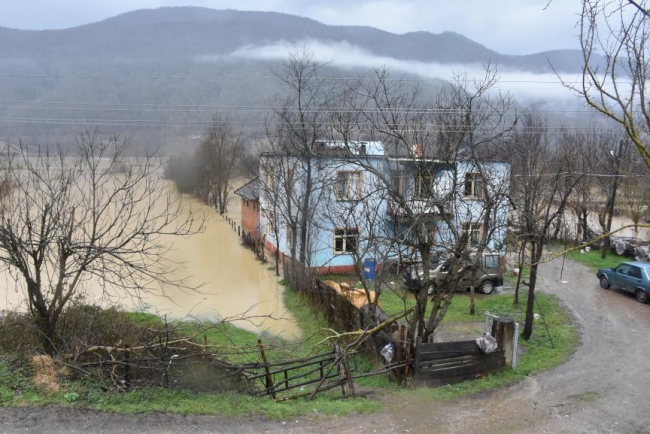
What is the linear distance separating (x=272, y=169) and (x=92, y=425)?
18253 mm

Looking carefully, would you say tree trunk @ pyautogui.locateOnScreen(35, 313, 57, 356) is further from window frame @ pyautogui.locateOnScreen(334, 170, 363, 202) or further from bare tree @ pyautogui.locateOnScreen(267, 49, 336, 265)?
bare tree @ pyautogui.locateOnScreen(267, 49, 336, 265)

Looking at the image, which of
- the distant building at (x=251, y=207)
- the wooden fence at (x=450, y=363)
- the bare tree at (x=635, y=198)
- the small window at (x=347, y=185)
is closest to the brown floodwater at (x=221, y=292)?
the distant building at (x=251, y=207)

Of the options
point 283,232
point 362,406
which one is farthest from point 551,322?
point 283,232

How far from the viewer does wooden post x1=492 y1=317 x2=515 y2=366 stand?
1018 centimetres

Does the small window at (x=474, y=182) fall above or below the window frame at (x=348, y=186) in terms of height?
above

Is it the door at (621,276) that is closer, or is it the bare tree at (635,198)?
the door at (621,276)

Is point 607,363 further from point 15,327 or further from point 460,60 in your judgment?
point 460,60

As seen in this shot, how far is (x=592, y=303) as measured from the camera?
17.0 m

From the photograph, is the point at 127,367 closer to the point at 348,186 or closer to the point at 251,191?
the point at 348,186

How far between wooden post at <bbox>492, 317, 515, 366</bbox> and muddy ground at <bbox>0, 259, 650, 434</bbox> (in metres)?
0.70

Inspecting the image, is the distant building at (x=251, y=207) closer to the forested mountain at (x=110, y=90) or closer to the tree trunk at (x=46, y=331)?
the forested mountain at (x=110, y=90)

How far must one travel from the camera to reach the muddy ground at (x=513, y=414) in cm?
632

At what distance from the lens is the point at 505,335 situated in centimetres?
1026

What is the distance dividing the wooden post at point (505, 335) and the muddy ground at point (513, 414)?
695 millimetres
